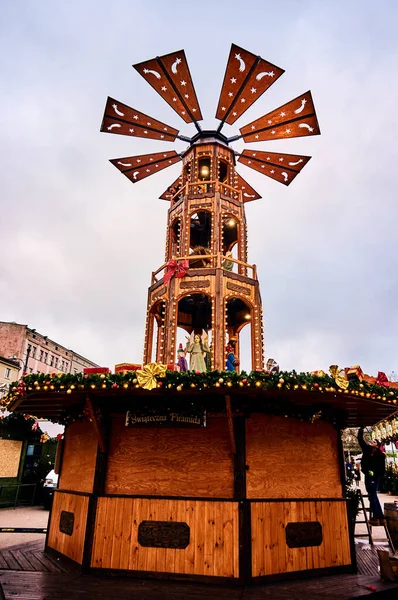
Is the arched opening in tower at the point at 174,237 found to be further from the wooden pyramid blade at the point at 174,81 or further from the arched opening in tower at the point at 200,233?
the wooden pyramid blade at the point at 174,81

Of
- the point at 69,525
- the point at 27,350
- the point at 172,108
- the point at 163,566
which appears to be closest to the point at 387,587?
the point at 163,566

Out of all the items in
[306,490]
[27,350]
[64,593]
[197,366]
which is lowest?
[64,593]

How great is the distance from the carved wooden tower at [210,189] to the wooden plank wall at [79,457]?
3776 millimetres

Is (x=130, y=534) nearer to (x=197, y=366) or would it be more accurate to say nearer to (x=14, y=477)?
(x=197, y=366)

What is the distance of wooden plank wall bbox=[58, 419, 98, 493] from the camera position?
8589 mm

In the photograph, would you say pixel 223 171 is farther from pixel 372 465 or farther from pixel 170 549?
pixel 170 549

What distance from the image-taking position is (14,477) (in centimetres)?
1838

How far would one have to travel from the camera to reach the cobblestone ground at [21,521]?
10703mm

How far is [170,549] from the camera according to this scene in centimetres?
732

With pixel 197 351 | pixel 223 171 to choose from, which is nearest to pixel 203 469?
pixel 197 351

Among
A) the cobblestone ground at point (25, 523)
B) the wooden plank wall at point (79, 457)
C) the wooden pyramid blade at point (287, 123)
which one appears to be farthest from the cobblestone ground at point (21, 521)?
the wooden pyramid blade at point (287, 123)

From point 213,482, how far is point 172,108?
13.4m

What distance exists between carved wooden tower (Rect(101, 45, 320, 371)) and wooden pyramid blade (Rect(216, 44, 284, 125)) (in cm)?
3

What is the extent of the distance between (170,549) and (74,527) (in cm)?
237
